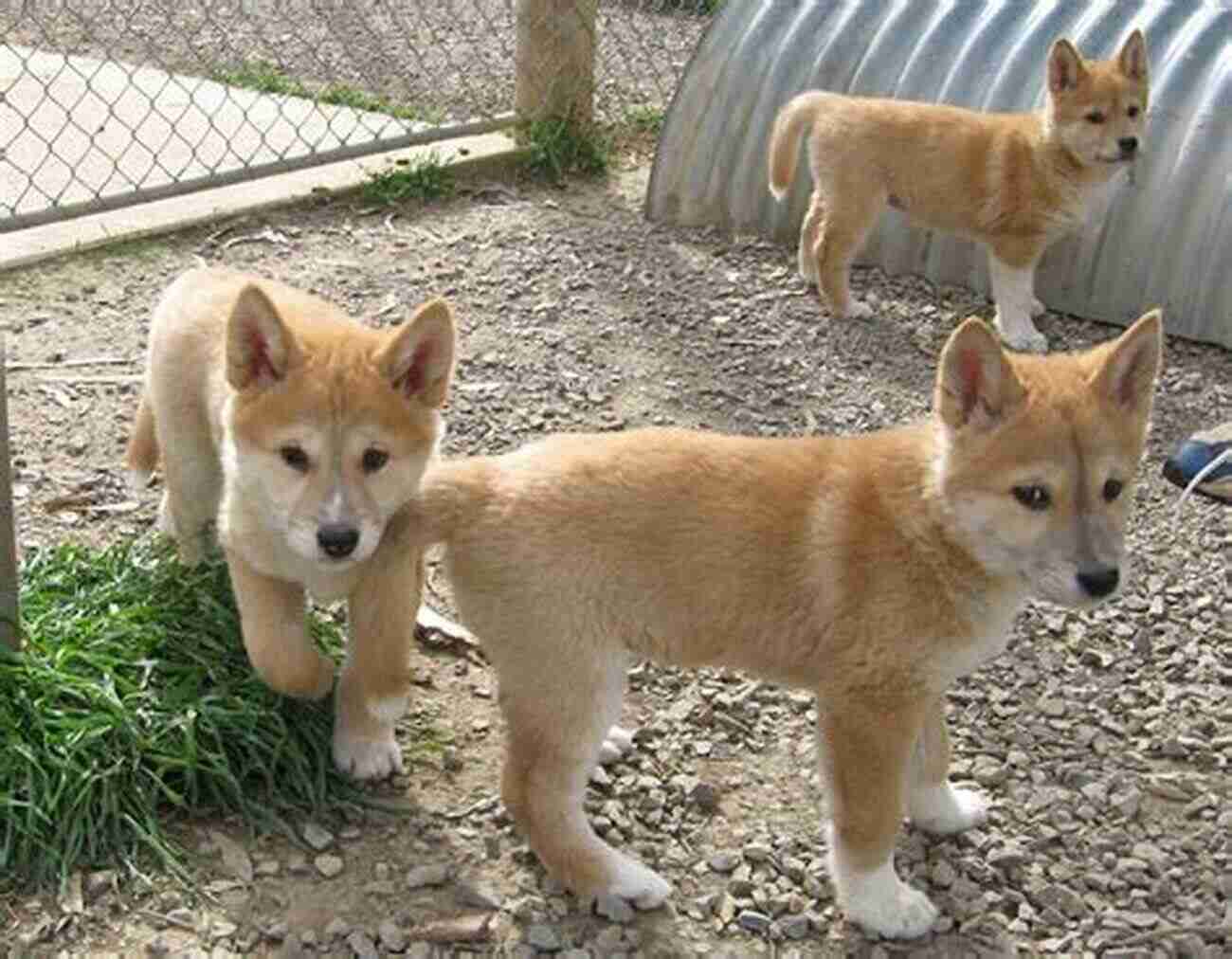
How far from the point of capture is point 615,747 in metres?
4.08

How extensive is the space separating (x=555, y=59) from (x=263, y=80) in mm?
1752

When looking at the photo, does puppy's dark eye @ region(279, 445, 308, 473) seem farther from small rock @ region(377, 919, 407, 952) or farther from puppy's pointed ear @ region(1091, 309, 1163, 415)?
puppy's pointed ear @ region(1091, 309, 1163, 415)

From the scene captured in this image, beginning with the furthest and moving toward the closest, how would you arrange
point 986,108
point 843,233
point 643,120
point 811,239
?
point 643,120 → point 986,108 → point 811,239 → point 843,233

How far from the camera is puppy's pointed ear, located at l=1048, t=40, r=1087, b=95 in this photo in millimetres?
6656

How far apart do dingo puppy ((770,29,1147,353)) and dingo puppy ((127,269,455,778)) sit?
3.22 meters

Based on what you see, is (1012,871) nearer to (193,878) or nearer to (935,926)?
(935,926)

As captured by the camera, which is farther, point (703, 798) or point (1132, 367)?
point (703, 798)

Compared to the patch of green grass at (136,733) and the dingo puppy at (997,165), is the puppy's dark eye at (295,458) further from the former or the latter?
the dingo puppy at (997,165)

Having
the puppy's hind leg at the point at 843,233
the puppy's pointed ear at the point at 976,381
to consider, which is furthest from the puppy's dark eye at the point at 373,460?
the puppy's hind leg at the point at 843,233

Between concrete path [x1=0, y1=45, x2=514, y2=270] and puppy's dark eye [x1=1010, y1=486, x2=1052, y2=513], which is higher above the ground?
puppy's dark eye [x1=1010, y1=486, x2=1052, y2=513]

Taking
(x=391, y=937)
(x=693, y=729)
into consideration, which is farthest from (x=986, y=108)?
(x=391, y=937)

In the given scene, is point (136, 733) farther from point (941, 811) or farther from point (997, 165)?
point (997, 165)

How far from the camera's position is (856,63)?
7418 millimetres

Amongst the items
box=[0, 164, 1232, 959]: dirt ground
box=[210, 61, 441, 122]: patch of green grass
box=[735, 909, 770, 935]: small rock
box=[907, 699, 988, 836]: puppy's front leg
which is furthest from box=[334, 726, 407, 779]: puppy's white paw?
box=[210, 61, 441, 122]: patch of green grass
